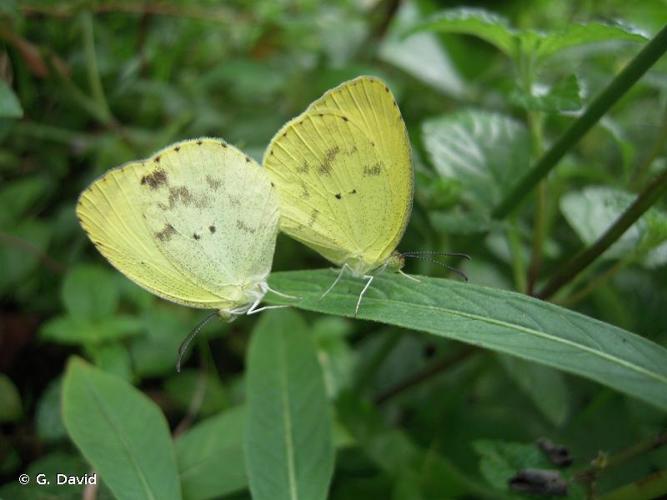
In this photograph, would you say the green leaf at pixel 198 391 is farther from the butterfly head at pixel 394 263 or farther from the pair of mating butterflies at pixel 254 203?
the butterfly head at pixel 394 263

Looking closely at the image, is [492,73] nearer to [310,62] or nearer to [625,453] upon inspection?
[310,62]

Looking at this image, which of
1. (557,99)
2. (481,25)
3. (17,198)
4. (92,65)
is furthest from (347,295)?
(92,65)

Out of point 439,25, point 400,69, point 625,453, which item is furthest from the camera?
point 400,69

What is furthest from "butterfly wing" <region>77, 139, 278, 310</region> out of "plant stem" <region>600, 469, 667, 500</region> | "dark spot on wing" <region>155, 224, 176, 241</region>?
"plant stem" <region>600, 469, 667, 500</region>

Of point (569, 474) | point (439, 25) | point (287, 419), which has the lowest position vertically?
point (287, 419)

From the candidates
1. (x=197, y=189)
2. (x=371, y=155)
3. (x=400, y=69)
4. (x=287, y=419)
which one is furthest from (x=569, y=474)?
(x=400, y=69)

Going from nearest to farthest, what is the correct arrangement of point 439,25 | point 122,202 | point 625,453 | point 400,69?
point 625,453 < point 122,202 < point 439,25 < point 400,69
